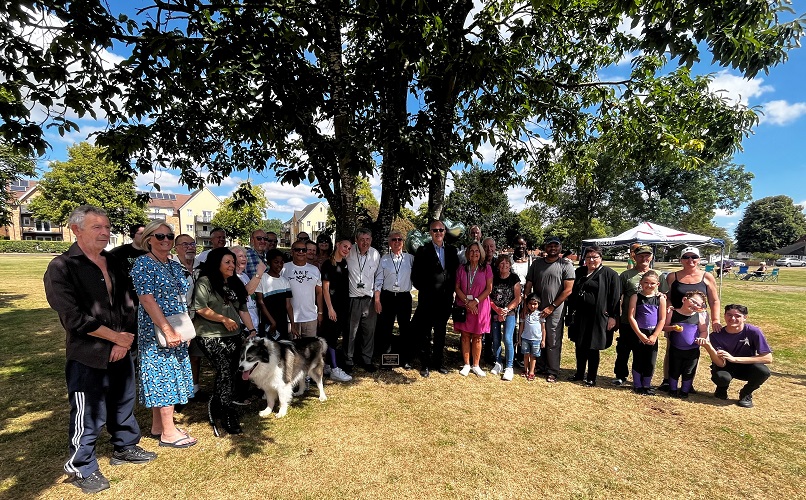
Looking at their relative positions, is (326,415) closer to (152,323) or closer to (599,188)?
(152,323)

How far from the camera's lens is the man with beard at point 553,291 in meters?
5.46

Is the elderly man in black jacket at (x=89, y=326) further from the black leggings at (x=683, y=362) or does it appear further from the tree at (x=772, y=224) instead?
the tree at (x=772, y=224)

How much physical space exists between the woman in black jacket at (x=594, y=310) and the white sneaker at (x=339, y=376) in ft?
11.9

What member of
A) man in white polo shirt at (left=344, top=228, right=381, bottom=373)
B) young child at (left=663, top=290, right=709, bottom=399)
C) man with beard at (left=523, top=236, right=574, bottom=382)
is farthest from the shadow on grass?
young child at (left=663, top=290, right=709, bottom=399)

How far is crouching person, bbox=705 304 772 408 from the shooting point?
469 centimetres

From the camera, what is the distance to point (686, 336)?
16.0 feet

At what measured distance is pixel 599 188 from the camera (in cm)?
3225

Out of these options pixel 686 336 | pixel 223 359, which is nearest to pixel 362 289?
pixel 223 359

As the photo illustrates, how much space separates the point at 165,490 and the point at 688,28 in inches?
247

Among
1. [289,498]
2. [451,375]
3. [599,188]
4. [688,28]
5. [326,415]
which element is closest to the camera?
[289,498]

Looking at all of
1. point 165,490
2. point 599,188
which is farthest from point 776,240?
point 165,490

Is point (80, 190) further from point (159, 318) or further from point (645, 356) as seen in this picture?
point (645, 356)

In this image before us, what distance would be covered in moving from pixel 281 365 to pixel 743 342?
629 centimetres

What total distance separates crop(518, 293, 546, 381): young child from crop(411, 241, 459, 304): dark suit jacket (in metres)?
1.26
